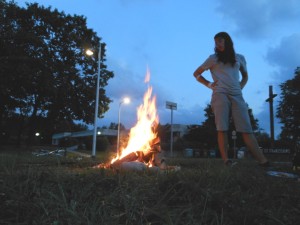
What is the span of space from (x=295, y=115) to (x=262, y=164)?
44.2 meters

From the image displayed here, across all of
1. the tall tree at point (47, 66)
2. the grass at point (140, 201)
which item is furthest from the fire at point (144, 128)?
the tall tree at point (47, 66)

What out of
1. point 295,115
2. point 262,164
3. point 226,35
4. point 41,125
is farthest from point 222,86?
point 295,115

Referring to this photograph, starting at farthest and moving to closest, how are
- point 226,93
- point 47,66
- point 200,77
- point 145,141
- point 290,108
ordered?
point 290,108 → point 47,66 → point 145,141 → point 200,77 → point 226,93

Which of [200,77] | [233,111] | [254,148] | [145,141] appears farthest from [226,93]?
[145,141]

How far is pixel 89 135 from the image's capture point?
75.5m

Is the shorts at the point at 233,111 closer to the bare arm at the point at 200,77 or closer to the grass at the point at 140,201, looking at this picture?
the bare arm at the point at 200,77

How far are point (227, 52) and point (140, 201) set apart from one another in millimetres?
3865

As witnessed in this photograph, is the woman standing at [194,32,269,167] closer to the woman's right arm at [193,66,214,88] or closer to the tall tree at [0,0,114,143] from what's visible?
the woman's right arm at [193,66,214,88]

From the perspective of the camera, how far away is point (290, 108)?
157ft

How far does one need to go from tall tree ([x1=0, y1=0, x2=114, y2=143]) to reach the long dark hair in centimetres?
2826

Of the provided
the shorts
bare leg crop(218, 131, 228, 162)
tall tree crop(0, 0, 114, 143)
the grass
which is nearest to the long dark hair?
the shorts

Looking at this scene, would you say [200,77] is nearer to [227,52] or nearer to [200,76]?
[200,76]

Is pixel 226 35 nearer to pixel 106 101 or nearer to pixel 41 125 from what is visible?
pixel 106 101

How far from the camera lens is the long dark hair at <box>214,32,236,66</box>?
6.07 m
